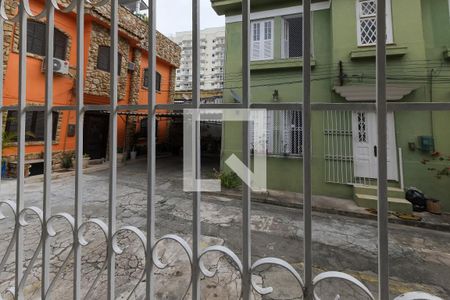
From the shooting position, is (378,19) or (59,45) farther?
(59,45)

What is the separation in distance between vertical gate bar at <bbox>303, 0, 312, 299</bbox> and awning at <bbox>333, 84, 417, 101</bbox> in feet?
16.7

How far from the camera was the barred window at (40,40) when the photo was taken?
6172 mm

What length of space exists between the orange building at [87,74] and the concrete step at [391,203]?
5.90 meters

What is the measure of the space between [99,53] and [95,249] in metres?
7.44

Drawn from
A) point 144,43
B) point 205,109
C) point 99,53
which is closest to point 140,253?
point 205,109

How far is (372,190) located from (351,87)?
7.60 feet

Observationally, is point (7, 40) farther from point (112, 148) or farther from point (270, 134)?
point (112, 148)

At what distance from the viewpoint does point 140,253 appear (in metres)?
2.65

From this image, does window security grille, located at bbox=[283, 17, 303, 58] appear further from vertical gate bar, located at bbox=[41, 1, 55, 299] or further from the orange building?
vertical gate bar, located at bbox=[41, 1, 55, 299]

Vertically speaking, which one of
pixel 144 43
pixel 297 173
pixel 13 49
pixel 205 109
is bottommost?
pixel 297 173

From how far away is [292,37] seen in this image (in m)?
6.74

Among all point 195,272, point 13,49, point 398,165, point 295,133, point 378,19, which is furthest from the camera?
point 295,133

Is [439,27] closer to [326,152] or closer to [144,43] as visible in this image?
[326,152]

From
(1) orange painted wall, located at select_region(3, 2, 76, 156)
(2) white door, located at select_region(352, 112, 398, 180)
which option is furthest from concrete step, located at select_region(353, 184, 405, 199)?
(1) orange painted wall, located at select_region(3, 2, 76, 156)
